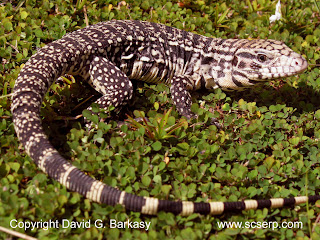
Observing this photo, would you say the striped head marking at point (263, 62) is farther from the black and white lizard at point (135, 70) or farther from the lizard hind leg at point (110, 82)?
the lizard hind leg at point (110, 82)

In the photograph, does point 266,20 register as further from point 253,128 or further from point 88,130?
point 88,130

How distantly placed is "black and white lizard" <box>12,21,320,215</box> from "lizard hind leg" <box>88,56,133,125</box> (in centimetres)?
1

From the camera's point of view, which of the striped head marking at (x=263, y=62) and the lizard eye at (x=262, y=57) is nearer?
the striped head marking at (x=263, y=62)

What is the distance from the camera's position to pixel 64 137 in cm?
539

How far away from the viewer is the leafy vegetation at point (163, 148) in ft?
14.7

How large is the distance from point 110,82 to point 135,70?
2.52 ft

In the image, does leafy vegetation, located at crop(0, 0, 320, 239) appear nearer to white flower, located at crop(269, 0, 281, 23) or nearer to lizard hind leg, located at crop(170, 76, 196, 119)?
lizard hind leg, located at crop(170, 76, 196, 119)

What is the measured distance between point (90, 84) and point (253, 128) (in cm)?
253

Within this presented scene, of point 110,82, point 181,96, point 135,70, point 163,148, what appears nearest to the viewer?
point 163,148

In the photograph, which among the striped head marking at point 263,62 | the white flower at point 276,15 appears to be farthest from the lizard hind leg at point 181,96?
the white flower at point 276,15

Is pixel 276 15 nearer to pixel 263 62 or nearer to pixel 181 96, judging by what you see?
pixel 263 62

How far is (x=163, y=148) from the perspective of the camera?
5.41m

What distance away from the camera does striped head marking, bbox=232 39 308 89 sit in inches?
241

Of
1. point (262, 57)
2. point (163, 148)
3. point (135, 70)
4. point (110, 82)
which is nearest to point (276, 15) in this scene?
point (262, 57)
